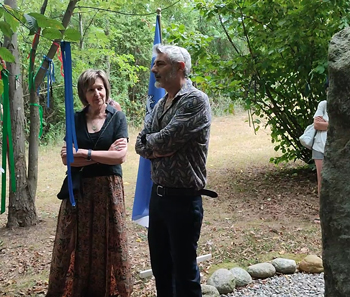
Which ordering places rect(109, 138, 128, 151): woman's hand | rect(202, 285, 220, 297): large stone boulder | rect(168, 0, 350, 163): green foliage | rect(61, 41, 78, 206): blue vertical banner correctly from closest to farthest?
rect(61, 41, 78, 206): blue vertical banner, rect(109, 138, 128, 151): woman's hand, rect(202, 285, 220, 297): large stone boulder, rect(168, 0, 350, 163): green foliage

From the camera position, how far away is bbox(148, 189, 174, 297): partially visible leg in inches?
87.5

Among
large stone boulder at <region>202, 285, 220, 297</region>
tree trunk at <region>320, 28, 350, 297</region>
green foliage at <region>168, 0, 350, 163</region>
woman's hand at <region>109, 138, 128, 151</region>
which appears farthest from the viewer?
green foliage at <region>168, 0, 350, 163</region>

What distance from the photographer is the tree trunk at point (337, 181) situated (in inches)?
60.4

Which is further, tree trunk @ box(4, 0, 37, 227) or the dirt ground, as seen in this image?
tree trunk @ box(4, 0, 37, 227)

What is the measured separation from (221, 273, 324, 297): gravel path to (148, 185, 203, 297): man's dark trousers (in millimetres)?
932

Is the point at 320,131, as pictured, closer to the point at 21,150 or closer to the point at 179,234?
the point at 179,234

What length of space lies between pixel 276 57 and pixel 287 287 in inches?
138

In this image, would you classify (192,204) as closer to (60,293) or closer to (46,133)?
(60,293)

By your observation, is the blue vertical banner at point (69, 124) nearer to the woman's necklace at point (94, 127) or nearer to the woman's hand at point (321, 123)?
the woman's necklace at point (94, 127)

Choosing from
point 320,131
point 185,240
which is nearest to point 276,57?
point 320,131

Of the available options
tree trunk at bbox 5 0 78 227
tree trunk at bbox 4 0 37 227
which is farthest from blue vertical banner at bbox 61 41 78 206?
tree trunk at bbox 4 0 37 227

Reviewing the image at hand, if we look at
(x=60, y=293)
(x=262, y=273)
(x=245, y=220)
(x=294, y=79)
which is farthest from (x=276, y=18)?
(x=60, y=293)

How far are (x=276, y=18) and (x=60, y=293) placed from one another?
4593mm

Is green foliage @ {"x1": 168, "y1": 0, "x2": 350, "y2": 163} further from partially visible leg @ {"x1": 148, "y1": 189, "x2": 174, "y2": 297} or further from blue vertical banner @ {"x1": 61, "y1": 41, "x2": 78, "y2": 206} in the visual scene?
partially visible leg @ {"x1": 148, "y1": 189, "x2": 174, "y2": 297}
